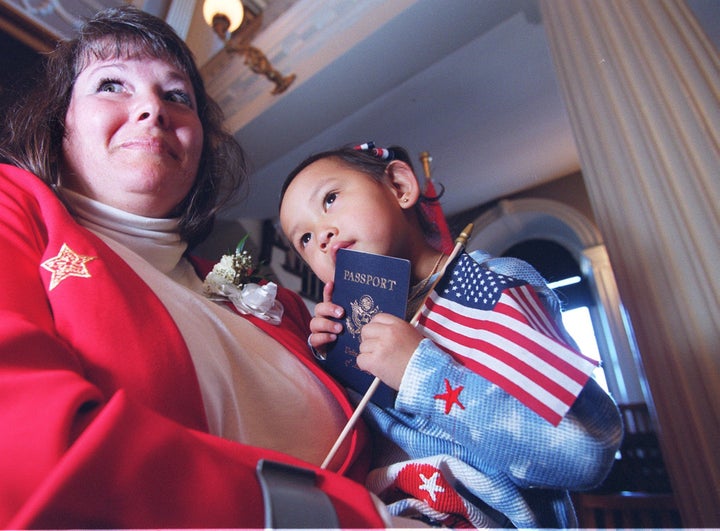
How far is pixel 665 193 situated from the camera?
1.55m

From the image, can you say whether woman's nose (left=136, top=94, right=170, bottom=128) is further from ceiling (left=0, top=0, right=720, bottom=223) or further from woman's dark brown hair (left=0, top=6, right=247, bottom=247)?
ceiling (left=0, top=0, right=720, bottom=223)

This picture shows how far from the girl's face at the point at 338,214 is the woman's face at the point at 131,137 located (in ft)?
1.06

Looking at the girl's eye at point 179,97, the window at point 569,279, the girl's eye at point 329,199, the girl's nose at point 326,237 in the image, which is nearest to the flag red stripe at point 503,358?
the girl's nose at point 326,237

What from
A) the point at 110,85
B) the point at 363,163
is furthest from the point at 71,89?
the point at 363,163

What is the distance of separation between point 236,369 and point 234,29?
371 centimetres

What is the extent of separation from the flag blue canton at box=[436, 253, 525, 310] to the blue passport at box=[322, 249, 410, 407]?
0.34 ft

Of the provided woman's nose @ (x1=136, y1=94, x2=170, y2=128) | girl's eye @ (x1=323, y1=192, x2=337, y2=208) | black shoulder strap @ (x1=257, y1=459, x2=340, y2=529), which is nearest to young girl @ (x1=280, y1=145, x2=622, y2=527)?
girl's eye @ (x1=323, y1=192, x2=337, y2=208)

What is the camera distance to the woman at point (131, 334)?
431 mm

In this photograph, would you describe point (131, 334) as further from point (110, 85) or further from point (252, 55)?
point (252, 55)

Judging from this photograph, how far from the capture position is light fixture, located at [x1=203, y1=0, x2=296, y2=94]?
11.8 feet

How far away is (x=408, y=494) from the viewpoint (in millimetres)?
894

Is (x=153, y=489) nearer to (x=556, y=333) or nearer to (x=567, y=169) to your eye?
(x=556, y=333)

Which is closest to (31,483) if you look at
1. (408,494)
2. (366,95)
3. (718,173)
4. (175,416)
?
(175,416)

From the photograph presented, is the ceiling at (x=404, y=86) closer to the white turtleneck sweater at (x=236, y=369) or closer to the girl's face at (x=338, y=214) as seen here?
the girl's face at (x=338, y=214)
